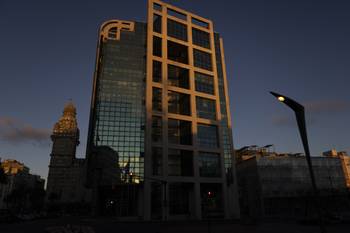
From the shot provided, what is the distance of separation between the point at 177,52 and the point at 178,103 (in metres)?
17.7

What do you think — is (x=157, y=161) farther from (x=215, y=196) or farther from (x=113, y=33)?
(x=113, y=33)

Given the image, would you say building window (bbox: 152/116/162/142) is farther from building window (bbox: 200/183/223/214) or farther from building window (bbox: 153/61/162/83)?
building window (bbox: 200/183/223/214)

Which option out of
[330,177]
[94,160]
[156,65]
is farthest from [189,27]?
[330,177]

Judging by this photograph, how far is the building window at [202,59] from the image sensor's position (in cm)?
7961

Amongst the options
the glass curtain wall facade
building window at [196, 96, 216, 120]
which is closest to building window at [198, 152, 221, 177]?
building window at [196, 96, 216, 120]

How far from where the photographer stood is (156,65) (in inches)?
2928

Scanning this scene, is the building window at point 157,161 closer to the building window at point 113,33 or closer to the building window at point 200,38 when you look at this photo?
the building window at point 200,38

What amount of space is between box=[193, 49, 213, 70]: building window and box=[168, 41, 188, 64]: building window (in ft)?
9.52

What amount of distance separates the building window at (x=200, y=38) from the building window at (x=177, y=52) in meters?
4.75

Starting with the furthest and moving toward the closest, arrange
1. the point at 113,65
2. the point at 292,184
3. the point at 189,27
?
the point at 292,184 → the point at 189,27 → the point at 113,65

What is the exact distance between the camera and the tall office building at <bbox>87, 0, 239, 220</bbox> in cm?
6588

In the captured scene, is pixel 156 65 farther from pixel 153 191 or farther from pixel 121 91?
pixel 153 191

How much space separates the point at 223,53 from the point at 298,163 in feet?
157

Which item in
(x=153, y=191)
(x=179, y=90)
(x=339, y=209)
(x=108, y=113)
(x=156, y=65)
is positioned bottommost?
(x=339, y=209)
